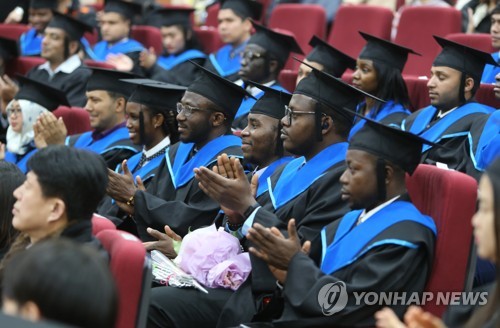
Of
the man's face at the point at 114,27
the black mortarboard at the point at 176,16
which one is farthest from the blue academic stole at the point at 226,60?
the man's face at the point at 114,27

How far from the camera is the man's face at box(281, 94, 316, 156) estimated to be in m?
4.05

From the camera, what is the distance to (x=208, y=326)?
384 cm

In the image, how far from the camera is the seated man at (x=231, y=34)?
7.51m

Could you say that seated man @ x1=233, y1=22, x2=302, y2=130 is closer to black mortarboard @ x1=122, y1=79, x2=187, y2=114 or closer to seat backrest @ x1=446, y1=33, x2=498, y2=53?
seat backrest @ x1=446, y1=33, x2=498, y2=53

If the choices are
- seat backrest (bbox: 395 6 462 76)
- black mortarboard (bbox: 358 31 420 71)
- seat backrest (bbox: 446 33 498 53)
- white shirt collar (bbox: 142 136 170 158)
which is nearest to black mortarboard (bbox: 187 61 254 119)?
white shirt collar (bbox: 142 136 170 158)

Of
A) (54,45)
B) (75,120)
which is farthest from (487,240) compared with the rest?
(54,45)

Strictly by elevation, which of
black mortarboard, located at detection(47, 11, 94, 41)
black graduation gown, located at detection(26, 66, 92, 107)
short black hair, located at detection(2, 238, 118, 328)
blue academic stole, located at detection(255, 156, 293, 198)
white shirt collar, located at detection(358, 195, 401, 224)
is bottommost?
black graduation gown, located at detection(26, 66, 92, 107)

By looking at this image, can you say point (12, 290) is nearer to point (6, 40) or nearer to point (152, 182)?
point (152, 182)

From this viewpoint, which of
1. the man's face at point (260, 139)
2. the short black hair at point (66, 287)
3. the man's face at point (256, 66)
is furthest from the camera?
the man's face at point (256, 66)

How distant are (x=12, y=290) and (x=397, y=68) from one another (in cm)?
414

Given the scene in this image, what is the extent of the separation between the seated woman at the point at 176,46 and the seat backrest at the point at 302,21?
75cm

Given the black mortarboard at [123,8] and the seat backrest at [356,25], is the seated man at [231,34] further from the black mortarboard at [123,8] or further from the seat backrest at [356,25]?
the black mortarboard at [123,8]

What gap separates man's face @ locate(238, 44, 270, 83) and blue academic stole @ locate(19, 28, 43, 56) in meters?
2.82

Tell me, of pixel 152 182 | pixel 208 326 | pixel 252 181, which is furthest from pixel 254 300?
pixel 152 182
